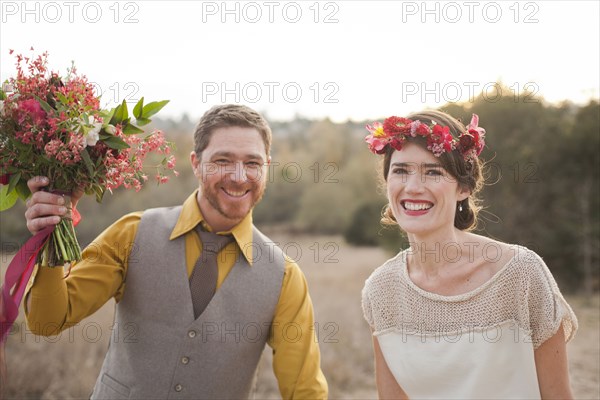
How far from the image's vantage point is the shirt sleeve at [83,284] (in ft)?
8.75

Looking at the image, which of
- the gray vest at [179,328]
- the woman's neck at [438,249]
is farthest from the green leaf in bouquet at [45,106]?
the woman's neck at [438,249]

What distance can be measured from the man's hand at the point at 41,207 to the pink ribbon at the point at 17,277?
5 centimetres

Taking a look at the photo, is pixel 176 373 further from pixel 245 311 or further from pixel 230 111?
pixel 230 111

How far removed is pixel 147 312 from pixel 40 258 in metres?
0.65

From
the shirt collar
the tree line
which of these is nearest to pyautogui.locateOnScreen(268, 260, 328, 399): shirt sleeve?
the shirt collar

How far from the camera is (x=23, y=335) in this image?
6285 millimetres

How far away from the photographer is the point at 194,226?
319 cm

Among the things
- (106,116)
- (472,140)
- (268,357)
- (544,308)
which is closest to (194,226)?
(106,116)

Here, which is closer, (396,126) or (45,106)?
(45,106)

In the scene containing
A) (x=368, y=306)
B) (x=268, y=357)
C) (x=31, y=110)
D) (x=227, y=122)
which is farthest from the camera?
(x=268, y=357)

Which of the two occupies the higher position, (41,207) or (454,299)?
(41,207)

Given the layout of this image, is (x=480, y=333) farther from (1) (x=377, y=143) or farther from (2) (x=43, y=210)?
(2) (x=43, y=210)

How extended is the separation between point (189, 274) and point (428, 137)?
1480 millimetres

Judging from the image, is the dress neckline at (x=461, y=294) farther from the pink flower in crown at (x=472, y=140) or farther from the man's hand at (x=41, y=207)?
the man's hand at (x=41, y=207)
